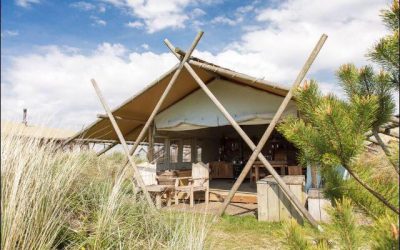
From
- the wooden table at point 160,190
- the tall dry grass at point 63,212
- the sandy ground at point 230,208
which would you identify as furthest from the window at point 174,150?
the tall dry grass at point 63,212

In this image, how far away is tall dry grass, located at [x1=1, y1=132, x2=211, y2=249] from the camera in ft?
8.69

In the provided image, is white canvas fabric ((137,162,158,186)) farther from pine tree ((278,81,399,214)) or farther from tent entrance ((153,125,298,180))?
pine tree ((278,81,399,214))

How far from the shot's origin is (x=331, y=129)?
5.90 ft

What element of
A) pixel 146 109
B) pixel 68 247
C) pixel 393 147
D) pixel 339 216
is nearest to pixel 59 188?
pixel 68 247

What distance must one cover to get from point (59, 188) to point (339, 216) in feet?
8.66

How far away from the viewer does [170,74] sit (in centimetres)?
741

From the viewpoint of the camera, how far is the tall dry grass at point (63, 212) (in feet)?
8.69

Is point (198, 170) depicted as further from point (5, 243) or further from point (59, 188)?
point (5, 243)

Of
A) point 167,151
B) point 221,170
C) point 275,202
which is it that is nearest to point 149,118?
point 275,202

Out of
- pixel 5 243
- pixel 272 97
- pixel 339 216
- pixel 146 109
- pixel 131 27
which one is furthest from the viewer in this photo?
pixel 146 109

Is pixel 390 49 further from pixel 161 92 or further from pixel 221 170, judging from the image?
pixel 221 170

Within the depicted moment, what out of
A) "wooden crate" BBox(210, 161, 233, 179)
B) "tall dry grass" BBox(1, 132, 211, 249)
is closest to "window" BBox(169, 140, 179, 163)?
"wooden crate" BBox(210, 161, 233, 179)

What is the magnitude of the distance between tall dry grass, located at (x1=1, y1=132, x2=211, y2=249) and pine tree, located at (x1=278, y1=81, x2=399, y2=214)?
1.51 metres

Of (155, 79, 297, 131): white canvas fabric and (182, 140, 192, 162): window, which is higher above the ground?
(155, 79, 297, 131): white canvas fabric
